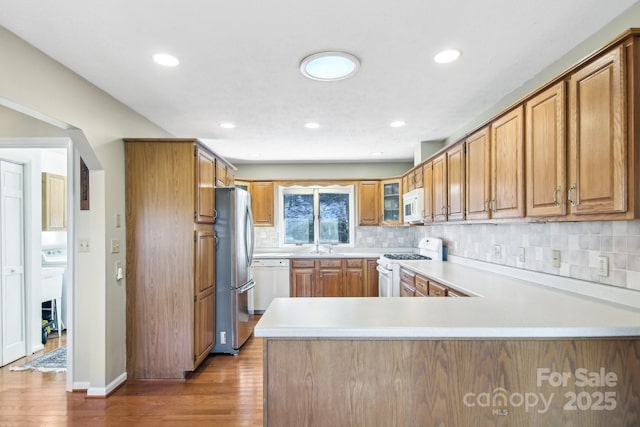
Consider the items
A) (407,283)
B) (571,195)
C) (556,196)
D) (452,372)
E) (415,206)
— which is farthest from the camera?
(415,206)

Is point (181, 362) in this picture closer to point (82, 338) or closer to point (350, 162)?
point (82, 338)

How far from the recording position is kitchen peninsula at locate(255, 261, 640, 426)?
1.27m

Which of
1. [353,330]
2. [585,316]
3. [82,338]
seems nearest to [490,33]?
[585,316]

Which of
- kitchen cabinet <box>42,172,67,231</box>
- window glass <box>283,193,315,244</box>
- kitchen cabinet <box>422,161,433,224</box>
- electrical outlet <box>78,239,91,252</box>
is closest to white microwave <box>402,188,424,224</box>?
kitchen cabinet <box>422,161,433,224</box>

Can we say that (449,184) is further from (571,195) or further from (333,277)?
(333,277)

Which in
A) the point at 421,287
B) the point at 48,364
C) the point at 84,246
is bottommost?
the point at 48,364

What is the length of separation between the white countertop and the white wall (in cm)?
172

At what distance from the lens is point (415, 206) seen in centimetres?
414

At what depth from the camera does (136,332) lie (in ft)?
9.14

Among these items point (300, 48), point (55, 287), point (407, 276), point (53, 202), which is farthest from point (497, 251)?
point (53, 202)

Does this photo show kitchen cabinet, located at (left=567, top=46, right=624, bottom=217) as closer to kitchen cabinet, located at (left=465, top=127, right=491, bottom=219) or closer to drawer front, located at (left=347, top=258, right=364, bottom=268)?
kitchen cabinet, located at (left=465, top=127, right=491, bottom=219)

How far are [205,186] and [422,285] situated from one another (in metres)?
2.24

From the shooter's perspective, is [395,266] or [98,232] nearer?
[98,232]

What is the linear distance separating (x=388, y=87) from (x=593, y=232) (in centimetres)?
166
